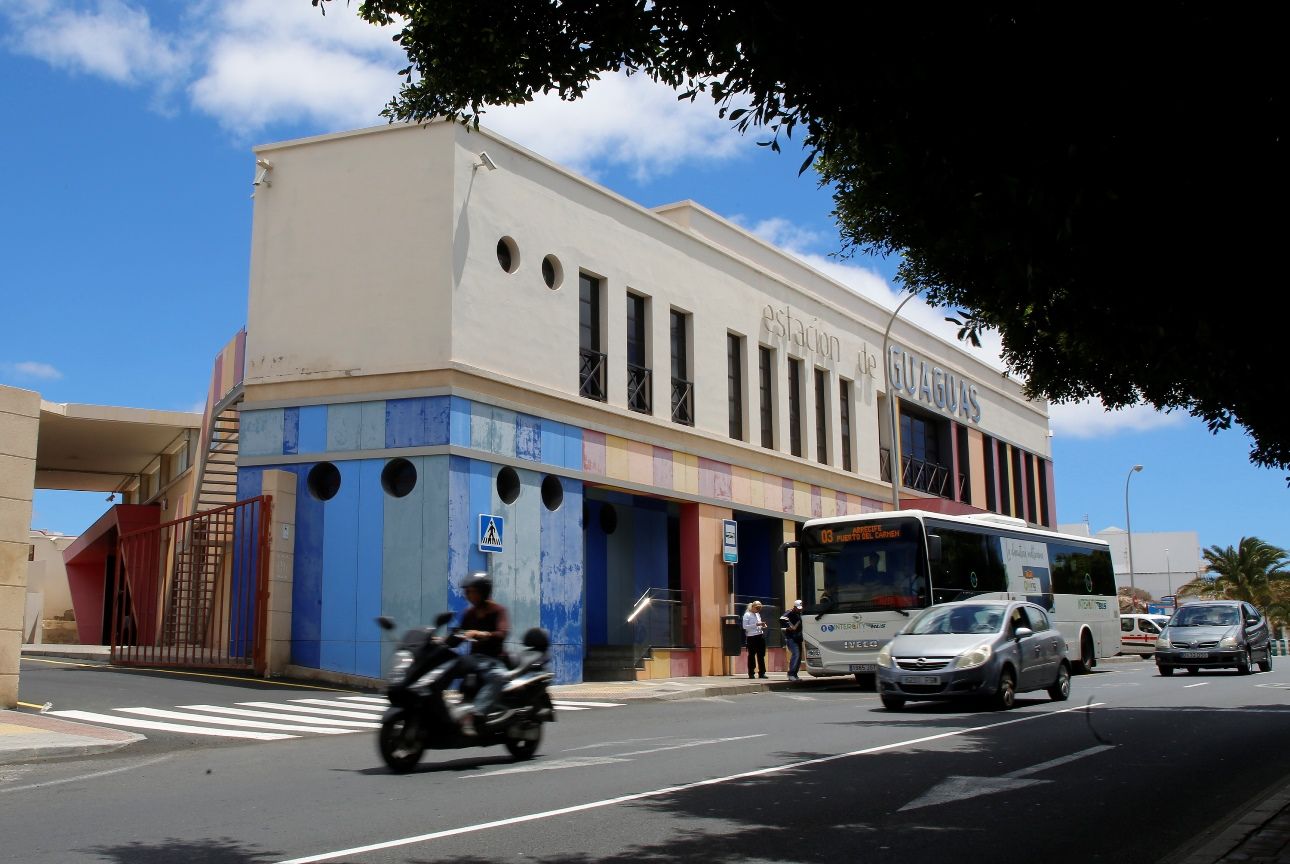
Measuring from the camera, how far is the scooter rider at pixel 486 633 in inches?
411

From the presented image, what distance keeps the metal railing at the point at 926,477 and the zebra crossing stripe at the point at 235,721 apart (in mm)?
24478

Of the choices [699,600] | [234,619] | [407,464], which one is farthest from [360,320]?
[699,600]

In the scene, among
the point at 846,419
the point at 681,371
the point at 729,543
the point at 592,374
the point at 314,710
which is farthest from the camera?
the point at 846,419

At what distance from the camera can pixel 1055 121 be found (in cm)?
639

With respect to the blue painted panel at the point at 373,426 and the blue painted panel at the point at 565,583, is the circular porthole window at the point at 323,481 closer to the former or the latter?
the blue painted panel at the point at 373,426

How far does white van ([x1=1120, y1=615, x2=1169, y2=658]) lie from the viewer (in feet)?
148

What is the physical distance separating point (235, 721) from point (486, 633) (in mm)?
5592

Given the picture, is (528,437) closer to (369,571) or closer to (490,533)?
(490,533)

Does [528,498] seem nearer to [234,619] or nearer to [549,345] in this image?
[549,345]

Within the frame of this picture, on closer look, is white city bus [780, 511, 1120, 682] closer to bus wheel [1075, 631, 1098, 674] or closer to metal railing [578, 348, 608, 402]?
bus wheel [1075, 631, 1098, 674]

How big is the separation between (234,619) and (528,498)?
19.1 feet

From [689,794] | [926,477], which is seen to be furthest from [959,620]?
[926,477]

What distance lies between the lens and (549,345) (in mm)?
23406

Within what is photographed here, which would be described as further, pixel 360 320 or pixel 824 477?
pixel 824 477
